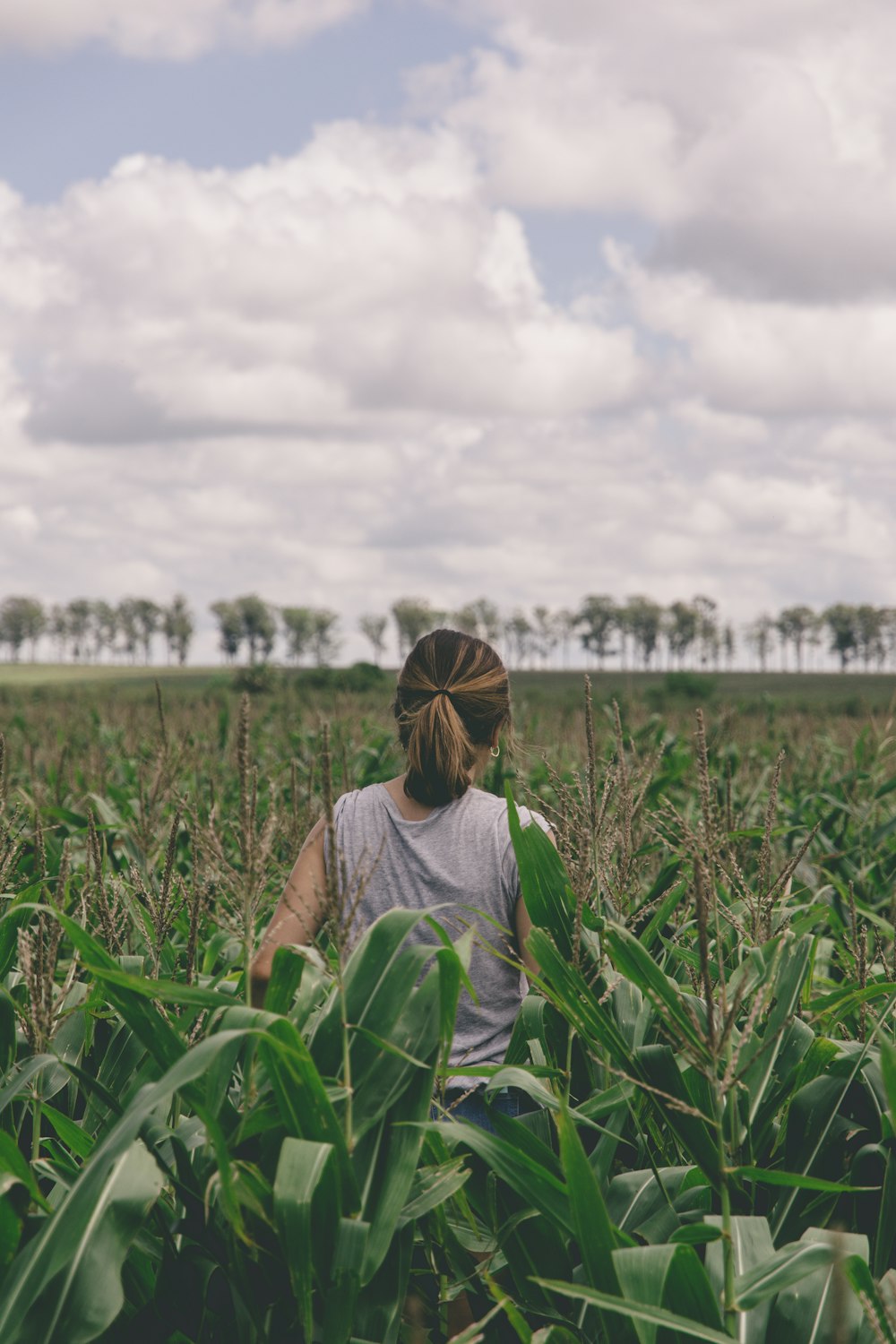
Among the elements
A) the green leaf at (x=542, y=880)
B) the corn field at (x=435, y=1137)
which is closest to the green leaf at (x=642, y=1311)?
the corn field at (x=435, y=1137)

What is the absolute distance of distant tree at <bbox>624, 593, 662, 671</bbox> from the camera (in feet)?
477

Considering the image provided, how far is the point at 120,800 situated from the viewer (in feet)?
20.2

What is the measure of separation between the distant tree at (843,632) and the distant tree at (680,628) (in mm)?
18261

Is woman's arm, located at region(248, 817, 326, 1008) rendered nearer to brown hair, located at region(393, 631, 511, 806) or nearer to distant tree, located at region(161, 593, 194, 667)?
brown hair, located at region(393, 631, 511, 806)

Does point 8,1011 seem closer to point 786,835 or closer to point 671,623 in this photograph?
point 786,835

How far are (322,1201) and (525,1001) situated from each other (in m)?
0.93

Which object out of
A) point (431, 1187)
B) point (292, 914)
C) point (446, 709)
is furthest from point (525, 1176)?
point (446, 709)

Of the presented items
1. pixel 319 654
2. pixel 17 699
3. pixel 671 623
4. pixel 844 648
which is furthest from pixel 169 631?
pixel 17 699

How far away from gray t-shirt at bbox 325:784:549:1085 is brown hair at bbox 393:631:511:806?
90 mm

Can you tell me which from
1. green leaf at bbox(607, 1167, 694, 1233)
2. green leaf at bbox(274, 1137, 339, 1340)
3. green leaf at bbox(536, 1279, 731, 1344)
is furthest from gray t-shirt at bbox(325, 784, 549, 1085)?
green leaf at bbox(536, 1279, 731, 1344)

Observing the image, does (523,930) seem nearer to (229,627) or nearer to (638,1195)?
(638,1195)

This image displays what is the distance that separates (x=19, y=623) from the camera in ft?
484

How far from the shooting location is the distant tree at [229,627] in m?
142

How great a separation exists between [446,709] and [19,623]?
156 metres
